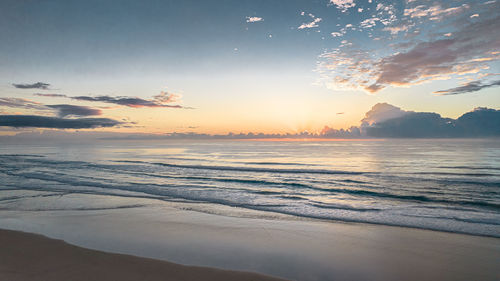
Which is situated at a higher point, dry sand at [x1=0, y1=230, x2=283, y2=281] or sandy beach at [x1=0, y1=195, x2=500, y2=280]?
dry sand at [x1=0, y1=230, x2=283, y2=281]

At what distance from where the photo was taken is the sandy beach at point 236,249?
17.0 ft

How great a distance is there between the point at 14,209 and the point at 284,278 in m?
11.9

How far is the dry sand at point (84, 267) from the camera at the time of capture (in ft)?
15.6

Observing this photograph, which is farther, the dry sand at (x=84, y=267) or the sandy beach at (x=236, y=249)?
the sandy beach at (x=236, y=249)

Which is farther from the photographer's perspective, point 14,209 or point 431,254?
point 14,209

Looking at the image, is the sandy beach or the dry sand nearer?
the dry sand

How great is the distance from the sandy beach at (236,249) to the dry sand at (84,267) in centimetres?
2

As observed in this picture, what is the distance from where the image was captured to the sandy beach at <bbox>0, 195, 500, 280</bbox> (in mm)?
5184

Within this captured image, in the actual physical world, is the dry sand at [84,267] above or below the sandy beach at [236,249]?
above

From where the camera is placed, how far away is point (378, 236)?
775cm

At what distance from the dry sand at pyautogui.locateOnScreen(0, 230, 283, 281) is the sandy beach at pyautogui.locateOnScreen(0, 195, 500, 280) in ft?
0.06

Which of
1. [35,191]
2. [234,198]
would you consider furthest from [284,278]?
[35,191]

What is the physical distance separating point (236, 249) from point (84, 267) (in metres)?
3.42

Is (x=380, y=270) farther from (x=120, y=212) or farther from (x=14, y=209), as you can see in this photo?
(x=14, y=209)
